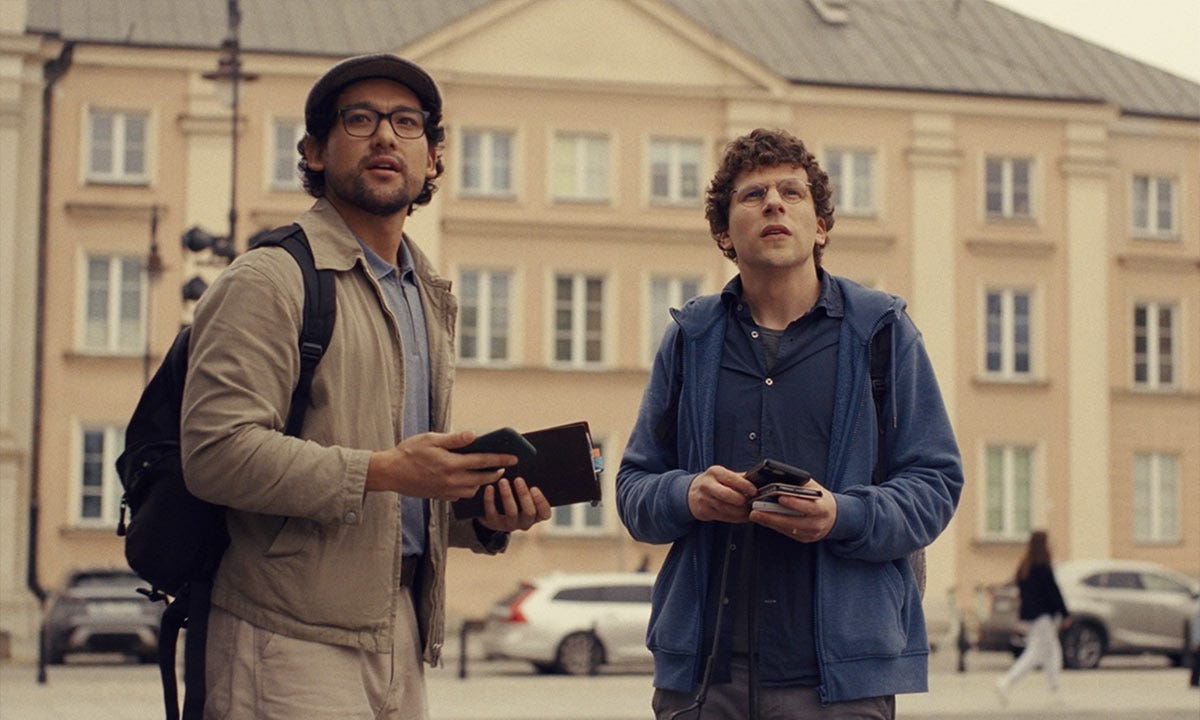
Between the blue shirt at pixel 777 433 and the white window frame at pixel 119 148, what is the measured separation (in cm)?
3671

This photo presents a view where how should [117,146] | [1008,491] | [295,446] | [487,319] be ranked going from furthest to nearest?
[1008,491] → [487,319] → [117,146] → [295,446]

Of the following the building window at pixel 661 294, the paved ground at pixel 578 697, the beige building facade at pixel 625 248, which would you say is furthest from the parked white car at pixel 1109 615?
the building window at pixel 661 294

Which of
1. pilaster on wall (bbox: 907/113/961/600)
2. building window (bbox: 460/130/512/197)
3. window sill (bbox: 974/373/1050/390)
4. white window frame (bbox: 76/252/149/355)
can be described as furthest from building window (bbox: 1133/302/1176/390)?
white window frame (bbox: 76/252/149/355)

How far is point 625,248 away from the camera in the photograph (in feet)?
141

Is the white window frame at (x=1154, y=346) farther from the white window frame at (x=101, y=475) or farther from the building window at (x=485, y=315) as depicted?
the white window frame at (x=101, y=475)

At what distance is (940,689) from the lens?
24.3 meters

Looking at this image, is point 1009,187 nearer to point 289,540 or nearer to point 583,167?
point 583,167

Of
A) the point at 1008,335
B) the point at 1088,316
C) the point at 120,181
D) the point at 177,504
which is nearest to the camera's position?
the point at 177,504

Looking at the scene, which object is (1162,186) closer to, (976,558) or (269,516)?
(976,558)

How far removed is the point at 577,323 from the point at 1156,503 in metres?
12.9

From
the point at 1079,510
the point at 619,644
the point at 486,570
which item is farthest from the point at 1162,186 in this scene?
the point at 619,644

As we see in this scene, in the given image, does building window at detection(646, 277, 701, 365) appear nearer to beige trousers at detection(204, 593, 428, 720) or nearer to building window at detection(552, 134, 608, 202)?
building window at detection(552, 134, 608, 202)

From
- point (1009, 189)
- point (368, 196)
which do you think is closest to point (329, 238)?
point (368, 196)

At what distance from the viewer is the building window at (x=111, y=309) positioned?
4041 centimetres
